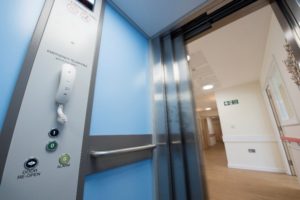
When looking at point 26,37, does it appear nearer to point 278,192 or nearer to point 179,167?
point 179,167

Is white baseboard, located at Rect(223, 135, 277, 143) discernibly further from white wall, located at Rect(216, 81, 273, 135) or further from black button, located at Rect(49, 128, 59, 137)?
black button, located at Rect(49, 128, 59, 137)

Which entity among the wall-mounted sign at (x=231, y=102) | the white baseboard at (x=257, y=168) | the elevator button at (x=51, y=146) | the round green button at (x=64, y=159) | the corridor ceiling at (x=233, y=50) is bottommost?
the white baseboard at (x=257, y=168)

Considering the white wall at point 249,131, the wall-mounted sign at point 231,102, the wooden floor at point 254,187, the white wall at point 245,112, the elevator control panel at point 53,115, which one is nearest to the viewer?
the elevator control panel at point 53,115

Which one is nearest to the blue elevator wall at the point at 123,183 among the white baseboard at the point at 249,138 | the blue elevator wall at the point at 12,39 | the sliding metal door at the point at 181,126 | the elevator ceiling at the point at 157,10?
the sliding metal door at the point at 181,126

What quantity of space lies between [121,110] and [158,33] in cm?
89

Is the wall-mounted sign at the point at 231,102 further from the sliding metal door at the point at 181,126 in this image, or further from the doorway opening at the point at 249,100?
the sliding metal door at the point at 181,126

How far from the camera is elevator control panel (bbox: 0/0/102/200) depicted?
44 cm

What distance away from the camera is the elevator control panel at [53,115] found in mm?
439

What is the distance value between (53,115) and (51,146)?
12cm

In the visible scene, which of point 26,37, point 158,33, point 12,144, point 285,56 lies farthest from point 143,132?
point 285,56

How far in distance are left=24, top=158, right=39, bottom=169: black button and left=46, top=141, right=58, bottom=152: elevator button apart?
5 cm

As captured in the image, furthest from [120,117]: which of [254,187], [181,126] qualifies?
[254,187]

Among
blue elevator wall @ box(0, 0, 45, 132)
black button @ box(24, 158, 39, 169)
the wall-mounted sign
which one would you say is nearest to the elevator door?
black button @ box(24, 158, 39, 169)

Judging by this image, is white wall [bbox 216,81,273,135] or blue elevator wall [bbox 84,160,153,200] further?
white wall [bbox 216,81,273,135]
